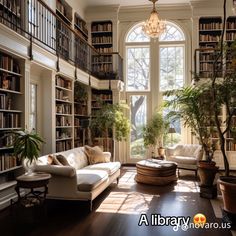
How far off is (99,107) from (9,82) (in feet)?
14.4

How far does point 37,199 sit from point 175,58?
22.9 feet

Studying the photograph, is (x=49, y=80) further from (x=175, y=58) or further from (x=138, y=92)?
(x=175, y=58)

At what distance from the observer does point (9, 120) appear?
490 centimetres

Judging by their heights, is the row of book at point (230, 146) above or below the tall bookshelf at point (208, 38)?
below

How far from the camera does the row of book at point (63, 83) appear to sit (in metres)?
6.86

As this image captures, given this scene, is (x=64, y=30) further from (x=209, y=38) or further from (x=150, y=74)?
(x=209, y=38)

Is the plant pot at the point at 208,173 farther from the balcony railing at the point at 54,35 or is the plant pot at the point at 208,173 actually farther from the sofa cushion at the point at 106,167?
the balcony railing at the point at 54,35

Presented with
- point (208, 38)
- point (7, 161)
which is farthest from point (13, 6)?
point (208, 38)

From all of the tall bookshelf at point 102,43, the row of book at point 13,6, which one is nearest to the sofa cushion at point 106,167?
the row of book at point 13,6

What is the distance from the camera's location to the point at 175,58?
974 cm

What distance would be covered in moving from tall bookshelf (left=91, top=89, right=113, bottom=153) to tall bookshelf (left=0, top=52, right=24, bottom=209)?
370 centimetres

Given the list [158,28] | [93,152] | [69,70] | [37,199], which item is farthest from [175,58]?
[37,199]

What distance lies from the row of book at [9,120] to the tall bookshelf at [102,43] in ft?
15.6

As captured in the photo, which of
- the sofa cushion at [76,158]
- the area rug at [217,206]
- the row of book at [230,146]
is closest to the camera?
the area rug at [217,206]
